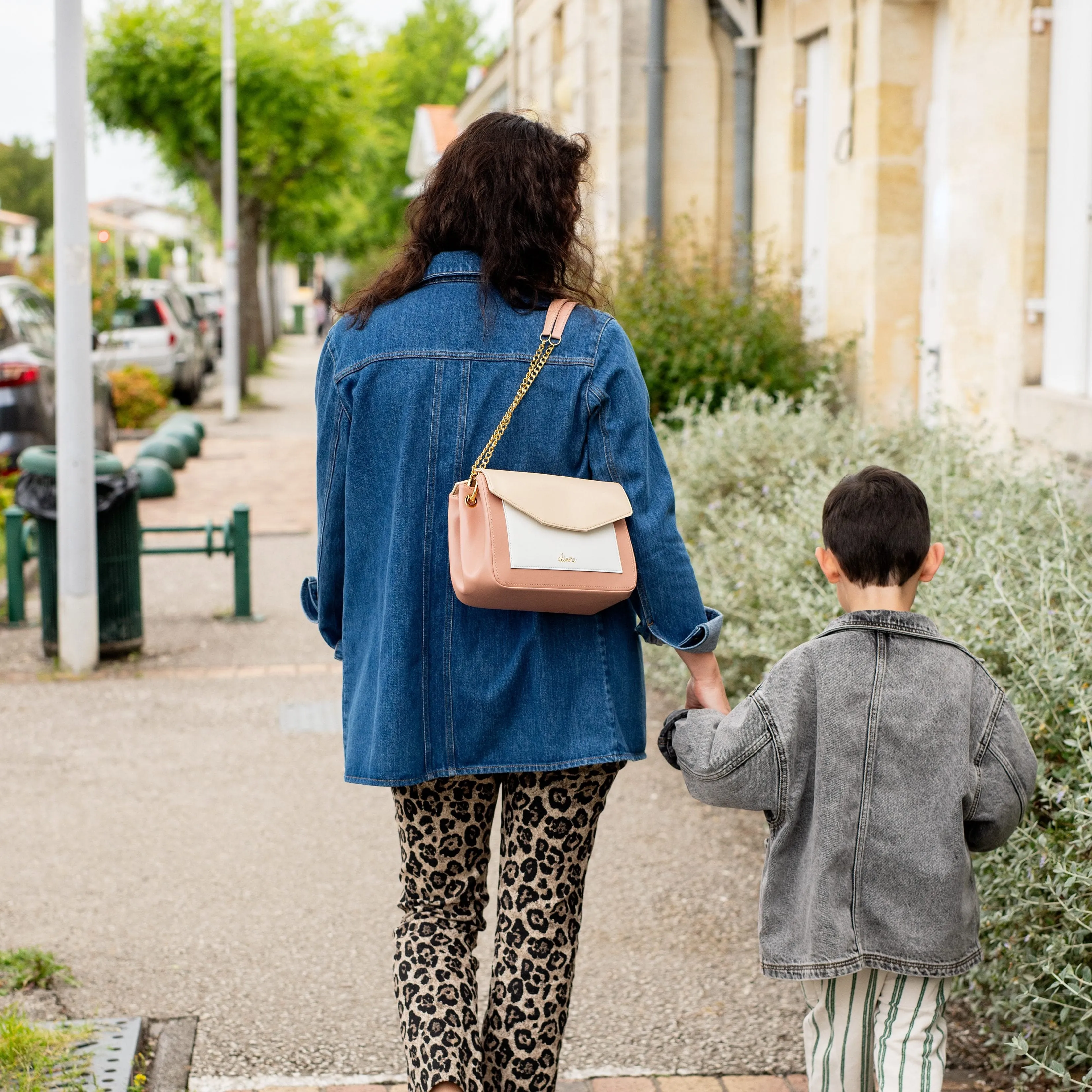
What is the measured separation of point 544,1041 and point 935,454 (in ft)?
12.5

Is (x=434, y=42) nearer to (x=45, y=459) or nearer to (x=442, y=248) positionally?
(x=45, y=459)

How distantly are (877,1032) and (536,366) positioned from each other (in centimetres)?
121

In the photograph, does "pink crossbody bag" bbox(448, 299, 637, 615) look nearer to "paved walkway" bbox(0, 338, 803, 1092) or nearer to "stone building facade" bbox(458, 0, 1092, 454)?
"stone building facade" bbox(458, 0, 1092, 454)

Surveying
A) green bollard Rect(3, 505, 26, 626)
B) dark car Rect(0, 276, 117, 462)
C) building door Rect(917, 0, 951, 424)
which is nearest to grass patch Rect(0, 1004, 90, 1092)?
green bollard Rect(3, 505, 26, 626)

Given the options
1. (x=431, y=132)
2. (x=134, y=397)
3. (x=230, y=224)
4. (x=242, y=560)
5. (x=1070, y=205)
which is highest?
(x=431, y=132)

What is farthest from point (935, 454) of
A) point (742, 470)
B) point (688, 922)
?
point (688, 922)

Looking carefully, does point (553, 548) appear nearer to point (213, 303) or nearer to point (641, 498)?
point (641, 498)

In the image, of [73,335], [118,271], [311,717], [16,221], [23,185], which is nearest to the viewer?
[311,717]

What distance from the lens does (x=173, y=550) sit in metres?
7.55

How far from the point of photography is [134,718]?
6008 mm

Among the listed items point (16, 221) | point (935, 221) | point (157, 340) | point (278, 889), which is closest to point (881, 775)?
point (278, 889)

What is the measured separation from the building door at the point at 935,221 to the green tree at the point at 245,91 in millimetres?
16459

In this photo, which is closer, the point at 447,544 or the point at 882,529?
the point at 882,529

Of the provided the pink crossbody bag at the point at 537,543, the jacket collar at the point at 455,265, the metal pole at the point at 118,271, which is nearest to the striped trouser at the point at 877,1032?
the pink crossbody bag at the point at 537,543
